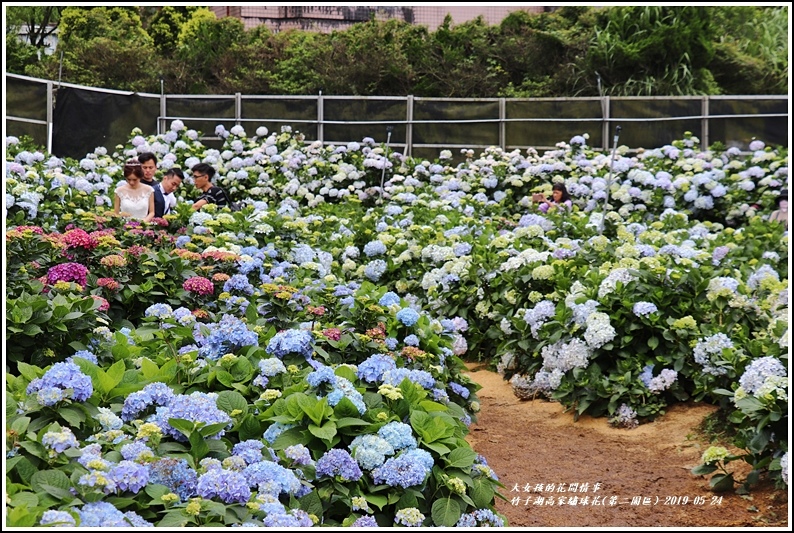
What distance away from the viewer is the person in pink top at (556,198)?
976 cm

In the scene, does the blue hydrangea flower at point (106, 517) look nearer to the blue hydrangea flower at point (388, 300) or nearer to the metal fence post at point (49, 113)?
the blue hydrangea flower at point (388, 300)

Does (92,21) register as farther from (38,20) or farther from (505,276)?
(505,276)

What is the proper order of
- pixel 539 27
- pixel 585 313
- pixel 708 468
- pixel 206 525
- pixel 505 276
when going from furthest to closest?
pixel 539 27
pixel 505 276
pixel 585 313
pixel 708 468
pixel 206 525

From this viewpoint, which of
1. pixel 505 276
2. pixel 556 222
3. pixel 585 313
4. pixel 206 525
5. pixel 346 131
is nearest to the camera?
pixel 206 525

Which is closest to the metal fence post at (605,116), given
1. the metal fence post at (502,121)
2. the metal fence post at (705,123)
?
the metal fence post at (705,123)

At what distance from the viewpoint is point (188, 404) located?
240cm

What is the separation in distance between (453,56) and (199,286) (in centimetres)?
1914

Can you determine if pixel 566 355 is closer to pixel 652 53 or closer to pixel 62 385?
pixel 62 385

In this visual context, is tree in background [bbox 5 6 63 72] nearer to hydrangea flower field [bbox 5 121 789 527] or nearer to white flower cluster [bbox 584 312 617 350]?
hydrangea flower field [bbox 5 121 789 527]

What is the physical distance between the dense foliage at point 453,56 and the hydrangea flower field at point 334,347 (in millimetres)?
12279

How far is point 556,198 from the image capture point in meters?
10.2

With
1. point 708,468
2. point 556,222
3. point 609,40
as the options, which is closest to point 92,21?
point 609,40

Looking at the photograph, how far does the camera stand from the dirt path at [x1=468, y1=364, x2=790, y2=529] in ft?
12.6

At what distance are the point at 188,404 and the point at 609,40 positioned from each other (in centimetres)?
2022
